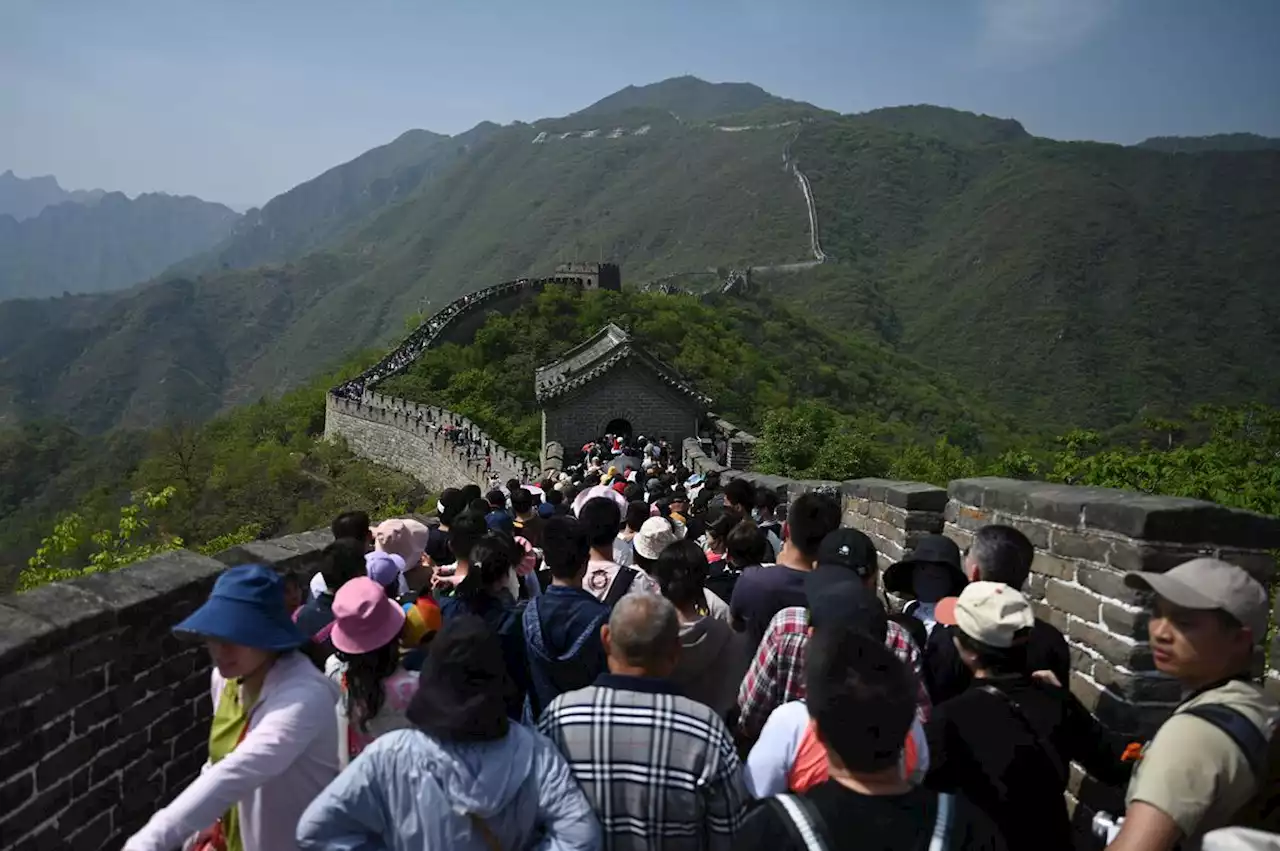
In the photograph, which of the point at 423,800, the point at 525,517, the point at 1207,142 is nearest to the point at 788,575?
the point at 423,800

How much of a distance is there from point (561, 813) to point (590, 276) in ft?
177

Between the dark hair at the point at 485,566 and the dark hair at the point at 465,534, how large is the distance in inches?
8.0

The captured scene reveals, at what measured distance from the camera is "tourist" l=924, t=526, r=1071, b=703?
3400 mm

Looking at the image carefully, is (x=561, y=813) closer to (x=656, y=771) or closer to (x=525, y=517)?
(x=656, y=771)

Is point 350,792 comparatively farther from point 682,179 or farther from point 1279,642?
point 682,179

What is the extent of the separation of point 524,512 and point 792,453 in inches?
540

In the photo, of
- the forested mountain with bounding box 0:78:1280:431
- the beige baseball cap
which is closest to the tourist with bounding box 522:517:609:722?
the beige baseball cap

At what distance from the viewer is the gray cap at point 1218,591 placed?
2.60m

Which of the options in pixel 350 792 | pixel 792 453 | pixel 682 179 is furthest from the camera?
pixel 682 179

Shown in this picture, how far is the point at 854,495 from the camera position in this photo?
7.62 m

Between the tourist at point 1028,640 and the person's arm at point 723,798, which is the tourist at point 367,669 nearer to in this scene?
the person's arm at point 723,798

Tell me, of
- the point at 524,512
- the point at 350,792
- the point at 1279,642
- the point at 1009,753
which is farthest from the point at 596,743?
the point at 524,512

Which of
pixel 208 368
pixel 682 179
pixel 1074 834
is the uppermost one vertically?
pixel 682 179

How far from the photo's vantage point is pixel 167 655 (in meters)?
4.44
